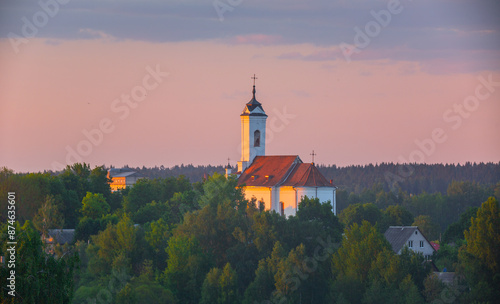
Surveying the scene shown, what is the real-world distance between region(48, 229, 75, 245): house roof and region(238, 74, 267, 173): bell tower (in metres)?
16.3

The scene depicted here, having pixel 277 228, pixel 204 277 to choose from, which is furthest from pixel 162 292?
pixel 277 228

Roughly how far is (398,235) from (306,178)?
10482 millimetres

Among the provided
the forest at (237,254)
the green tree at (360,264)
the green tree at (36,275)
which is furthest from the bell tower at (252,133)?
the green tree at (36,275)

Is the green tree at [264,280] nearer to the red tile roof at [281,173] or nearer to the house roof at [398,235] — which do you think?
the red tile roof at [281,173]

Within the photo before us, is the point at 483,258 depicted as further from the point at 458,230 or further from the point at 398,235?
the point at 458,230

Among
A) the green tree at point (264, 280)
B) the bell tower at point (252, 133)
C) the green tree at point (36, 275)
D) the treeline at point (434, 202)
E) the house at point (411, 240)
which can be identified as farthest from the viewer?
the treeline at point (434, 202)

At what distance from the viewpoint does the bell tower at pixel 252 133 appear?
8675 cm

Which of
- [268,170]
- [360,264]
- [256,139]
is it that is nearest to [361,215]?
[256,139]

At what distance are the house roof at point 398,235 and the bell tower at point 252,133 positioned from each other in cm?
1301

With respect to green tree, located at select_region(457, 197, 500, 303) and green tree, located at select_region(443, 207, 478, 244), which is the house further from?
green tree, located at select_region(457, 197, 500, 303)

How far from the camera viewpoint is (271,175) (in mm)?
84375

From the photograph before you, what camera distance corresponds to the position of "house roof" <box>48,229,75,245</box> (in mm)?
76588

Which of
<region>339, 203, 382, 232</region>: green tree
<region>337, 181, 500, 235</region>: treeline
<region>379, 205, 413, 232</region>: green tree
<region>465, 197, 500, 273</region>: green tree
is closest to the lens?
<region>465, 197, 500, 273</region>: green tree

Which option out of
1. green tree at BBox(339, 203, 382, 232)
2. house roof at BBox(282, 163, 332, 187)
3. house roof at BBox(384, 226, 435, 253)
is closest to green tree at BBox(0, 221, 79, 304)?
house roof at BBox(282, 163, 332, 187)
